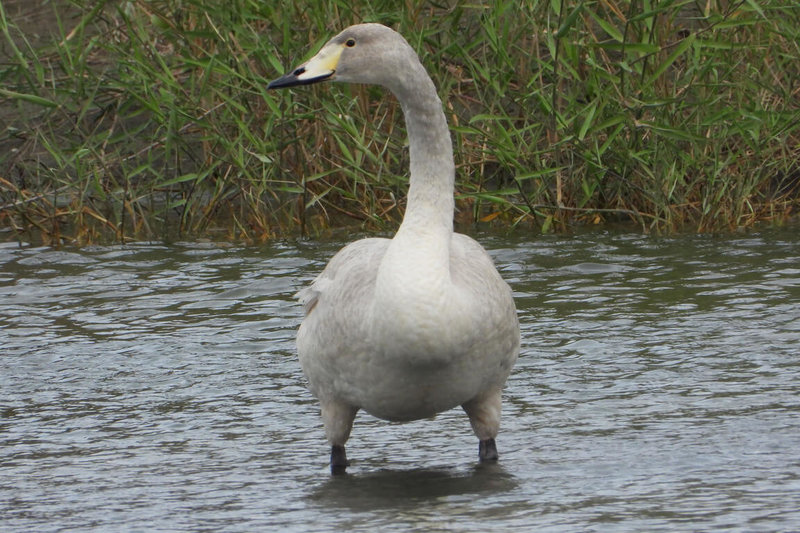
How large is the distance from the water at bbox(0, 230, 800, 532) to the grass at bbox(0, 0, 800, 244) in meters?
0.52

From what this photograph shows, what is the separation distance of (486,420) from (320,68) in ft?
4.42

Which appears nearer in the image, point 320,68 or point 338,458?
point 320,68

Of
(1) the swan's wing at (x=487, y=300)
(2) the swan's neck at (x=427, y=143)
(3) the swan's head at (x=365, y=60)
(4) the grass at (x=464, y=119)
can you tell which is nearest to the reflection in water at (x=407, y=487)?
(1) the swan's wing at (x=487, y=300)

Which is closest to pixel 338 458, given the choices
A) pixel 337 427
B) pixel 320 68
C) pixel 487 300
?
pixel 337 427

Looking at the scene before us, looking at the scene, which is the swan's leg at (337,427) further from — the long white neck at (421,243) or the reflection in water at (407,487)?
the long white neck at (421,243)

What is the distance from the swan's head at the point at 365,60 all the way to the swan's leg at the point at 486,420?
45.0 inches

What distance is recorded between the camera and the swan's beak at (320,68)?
4699 mm

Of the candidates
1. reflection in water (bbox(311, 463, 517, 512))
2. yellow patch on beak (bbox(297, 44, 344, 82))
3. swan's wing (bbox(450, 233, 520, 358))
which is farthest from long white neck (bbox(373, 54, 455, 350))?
reflection in water (bbox(311, 463, 517, 512))

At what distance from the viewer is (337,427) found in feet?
15.8

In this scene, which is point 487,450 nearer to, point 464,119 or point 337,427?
point 337,427

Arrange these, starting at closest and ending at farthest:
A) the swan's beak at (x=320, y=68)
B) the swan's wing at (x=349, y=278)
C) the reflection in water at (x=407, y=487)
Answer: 1. the reflection in water at (x=407, y=487)
2. the swan's wing at (x=349, y=278)
3. the swan's beak at (x=320, y=68)

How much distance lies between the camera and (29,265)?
29.0 feet

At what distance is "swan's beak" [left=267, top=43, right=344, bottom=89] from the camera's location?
4.70m

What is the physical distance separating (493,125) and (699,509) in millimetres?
5209
